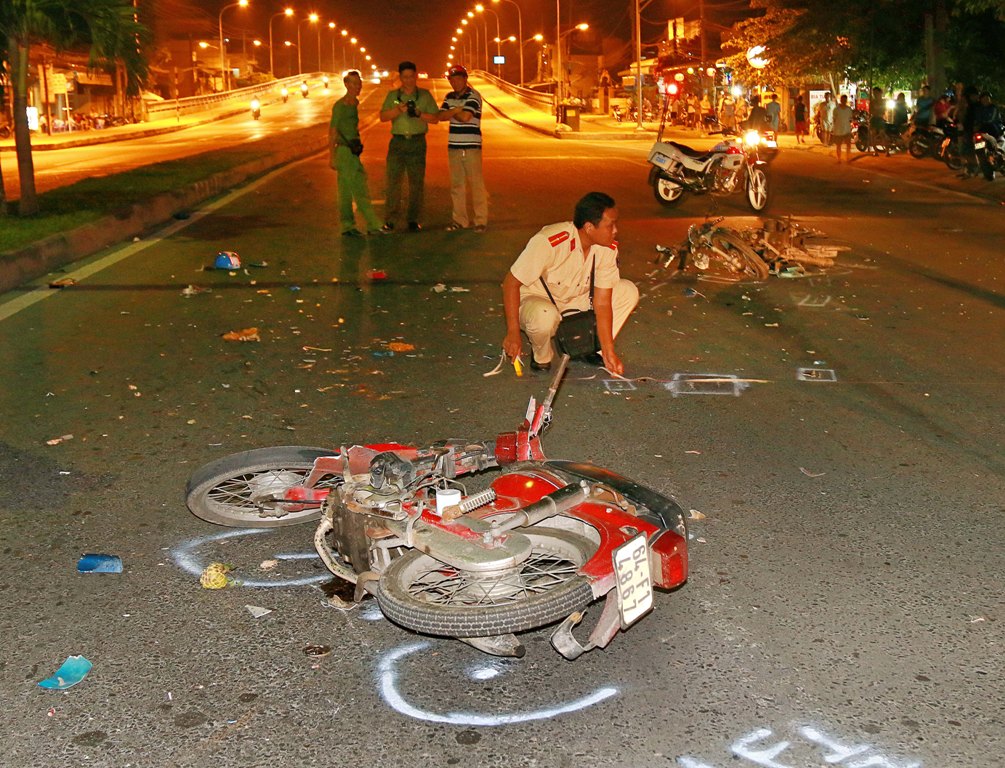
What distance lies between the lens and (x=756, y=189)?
1752 cm

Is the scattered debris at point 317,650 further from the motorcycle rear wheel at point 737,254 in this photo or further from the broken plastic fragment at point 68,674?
the motorcycle rear wheel at point 737,254

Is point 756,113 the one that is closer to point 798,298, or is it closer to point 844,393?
point 798,298

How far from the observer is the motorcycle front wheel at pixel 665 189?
18125mm

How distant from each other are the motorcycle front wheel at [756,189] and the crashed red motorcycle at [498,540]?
1359cm

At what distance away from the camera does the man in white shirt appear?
21.6 ft

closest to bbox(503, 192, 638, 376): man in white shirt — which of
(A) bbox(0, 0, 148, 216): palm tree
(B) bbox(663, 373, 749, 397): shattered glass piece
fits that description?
(B) bbox(663, 373, 749, 397): shattered glass piece

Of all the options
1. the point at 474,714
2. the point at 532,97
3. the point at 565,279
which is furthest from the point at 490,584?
the point at 532,97

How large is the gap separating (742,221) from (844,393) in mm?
9573

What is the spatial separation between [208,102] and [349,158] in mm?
61815

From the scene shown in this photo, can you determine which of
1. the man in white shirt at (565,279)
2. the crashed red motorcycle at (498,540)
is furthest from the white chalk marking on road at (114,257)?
the crashed red motorcycle at (498,540)

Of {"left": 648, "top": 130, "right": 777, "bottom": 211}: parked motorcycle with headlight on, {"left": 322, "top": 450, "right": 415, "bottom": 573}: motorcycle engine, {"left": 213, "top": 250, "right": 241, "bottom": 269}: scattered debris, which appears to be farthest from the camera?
{"left": 648, "top": 130, "right": 777, "bottom": 211}: parked motorcycle with headlight on

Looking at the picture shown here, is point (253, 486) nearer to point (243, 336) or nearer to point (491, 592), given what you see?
point (491, 592)

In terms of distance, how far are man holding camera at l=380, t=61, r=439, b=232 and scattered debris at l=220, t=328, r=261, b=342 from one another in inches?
218

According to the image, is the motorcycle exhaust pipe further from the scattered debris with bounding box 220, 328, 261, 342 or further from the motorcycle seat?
the motorcycle seat
